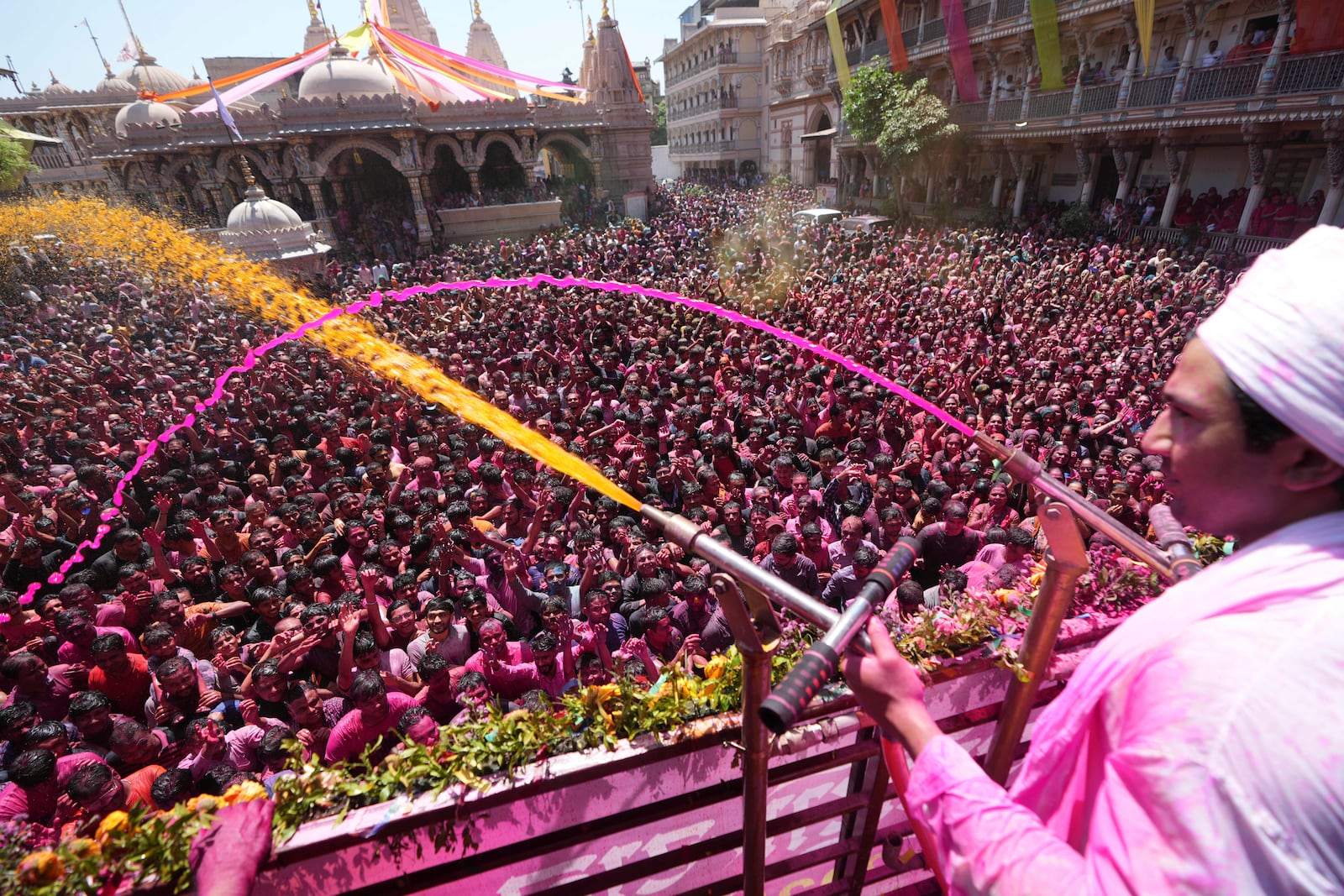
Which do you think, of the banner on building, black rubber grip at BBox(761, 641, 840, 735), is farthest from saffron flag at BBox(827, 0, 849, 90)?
black rubber grip at BBox(761, 641, 840, 735)

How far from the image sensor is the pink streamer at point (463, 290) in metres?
6.25

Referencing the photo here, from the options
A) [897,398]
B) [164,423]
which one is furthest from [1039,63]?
[164,423]

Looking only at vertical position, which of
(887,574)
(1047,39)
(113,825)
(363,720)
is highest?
(1047,39)

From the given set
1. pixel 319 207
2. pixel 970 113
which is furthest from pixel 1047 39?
pixel 319 207

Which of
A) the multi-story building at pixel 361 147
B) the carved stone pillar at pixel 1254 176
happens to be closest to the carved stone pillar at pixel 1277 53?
the carved stone pillar at pixel 1254 176

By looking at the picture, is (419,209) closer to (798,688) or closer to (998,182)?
(998,182)

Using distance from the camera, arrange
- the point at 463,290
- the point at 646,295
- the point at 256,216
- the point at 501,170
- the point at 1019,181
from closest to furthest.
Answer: the point at 646,295
the point at 463,290
the point at 256,216
the point at 1019,181
the point at 501,170

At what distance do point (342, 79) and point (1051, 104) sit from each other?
98.8ft

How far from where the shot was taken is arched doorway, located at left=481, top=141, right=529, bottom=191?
34.4 meters

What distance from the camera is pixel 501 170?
35031mm

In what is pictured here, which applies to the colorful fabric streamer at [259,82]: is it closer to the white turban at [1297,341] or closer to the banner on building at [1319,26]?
the white turban at [1297,341]

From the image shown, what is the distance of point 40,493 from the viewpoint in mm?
7238

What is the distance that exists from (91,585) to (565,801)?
593cm

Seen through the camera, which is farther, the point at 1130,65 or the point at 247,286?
the point at 1130,65
